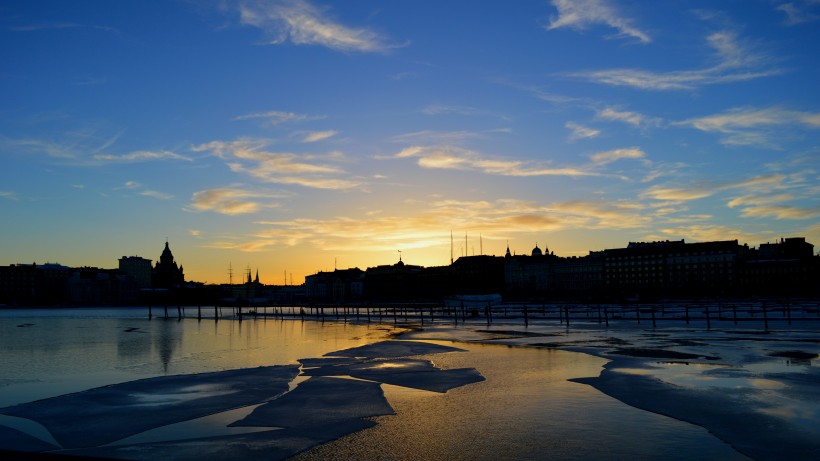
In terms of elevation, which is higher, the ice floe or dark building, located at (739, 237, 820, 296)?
dark building, located at (739, 237, 820, 296)

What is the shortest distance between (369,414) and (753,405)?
37.7 feet

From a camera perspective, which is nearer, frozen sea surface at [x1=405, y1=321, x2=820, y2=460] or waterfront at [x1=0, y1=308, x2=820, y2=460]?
waterfront at [x1=0, y1=308, x2=820, y2=460]

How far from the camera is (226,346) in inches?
1986

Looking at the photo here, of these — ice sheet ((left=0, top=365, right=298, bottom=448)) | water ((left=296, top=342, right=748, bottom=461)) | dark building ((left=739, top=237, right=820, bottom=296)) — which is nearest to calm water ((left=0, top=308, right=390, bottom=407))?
ice sheet ((left=0, top=365, right=298, bottom=448))

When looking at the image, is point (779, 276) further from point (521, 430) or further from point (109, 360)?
point (521, 430)

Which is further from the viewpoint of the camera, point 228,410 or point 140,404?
point 140,404

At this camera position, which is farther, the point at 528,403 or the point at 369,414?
the point at 528,403

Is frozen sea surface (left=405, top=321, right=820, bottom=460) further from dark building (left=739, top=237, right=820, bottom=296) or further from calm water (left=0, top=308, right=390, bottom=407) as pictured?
dark building (left=739, top=237, right=820, bottom=296)

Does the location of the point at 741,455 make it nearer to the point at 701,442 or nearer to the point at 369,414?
the point at 701,442

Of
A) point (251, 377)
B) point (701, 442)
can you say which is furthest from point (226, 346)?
point (701, 442)

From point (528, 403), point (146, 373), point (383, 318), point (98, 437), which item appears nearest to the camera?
point (98, 437)

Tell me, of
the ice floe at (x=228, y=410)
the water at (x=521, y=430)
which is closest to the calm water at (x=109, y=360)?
the ice floe at (x=228, y=410)

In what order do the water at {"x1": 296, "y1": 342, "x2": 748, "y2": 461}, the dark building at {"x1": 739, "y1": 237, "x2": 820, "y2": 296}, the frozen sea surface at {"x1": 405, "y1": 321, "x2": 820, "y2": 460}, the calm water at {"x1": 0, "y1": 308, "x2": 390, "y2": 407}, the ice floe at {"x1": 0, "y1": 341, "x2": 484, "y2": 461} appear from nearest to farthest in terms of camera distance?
the water at {"x1": 296, "y1": 342, "x2": 748, "y2": 461} < the ice floe at {"x1": 0, "y1": 341, "x2": 484, "y2": 461} < the frozen sea surface at {"x1": 405, "y1": 321, "x2": 820, "y2": 460} < the calm water at {"x1": 0, "y1": 308, "x2": 390, "y2": 407} < the dark building at {"x1": 739, "y1": 237, "x2": 820, "y2": 296}

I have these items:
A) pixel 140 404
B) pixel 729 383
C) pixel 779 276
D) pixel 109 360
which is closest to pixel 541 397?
pixel 729 383
